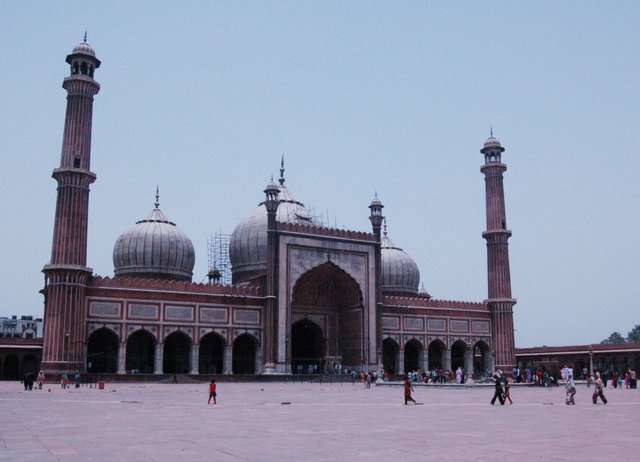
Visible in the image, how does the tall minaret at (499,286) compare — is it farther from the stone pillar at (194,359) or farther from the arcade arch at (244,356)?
the stone pillar at (194,359)

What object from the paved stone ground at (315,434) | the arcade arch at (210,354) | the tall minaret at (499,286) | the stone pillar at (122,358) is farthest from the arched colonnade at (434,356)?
the paved stone ground at (315,434)

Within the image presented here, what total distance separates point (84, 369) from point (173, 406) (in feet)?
62.6

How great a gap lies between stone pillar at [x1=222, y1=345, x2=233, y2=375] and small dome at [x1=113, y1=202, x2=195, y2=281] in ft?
24.7

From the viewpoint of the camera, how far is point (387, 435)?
34.4 ft

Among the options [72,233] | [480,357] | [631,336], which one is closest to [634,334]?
[631,336]

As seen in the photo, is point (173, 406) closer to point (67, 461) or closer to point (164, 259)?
point (67, 461)

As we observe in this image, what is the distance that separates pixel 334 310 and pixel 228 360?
8.71 m

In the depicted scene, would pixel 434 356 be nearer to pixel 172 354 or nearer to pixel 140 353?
pixel 172 354

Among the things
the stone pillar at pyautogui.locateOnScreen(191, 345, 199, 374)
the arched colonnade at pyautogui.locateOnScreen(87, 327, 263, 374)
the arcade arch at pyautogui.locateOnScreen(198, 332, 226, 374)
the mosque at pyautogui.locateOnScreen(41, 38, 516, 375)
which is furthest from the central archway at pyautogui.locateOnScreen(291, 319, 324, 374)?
the stone pillar at pyautogui.locateOnScreen(191, 345, 199, 374)

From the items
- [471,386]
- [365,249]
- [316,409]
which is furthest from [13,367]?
[316,409]

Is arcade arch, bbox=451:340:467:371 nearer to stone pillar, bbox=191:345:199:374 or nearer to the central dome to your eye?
the central dome

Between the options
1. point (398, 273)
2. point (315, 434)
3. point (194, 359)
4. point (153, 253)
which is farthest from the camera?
point (398, 273)

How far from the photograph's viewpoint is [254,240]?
46344 millimetres

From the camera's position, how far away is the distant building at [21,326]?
3248 inches
